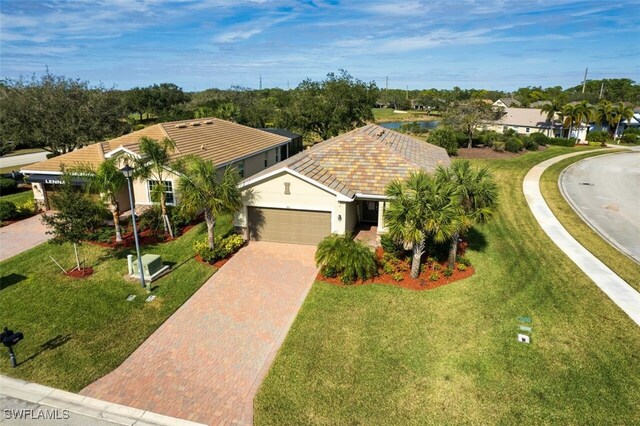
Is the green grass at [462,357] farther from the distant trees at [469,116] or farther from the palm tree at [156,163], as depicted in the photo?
the distant trees at [469,116]

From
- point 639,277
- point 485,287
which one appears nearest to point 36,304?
point 485,287

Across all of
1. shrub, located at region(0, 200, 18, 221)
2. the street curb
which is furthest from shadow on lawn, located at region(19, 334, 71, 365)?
shrub, located at region(0, 200, 18, 221)

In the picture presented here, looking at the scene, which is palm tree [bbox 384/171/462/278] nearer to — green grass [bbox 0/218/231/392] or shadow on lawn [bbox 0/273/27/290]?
green grass [bbox 0/218/231/392]

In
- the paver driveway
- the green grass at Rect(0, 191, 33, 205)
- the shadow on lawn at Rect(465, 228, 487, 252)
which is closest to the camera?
the paver driveway

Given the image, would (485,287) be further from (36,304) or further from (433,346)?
(36,304)

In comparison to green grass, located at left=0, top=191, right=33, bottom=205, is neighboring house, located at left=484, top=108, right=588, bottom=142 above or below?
above

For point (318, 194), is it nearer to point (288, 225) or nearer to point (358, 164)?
point (288, 225)

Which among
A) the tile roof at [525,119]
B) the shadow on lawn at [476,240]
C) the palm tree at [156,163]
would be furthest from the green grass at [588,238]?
the tile roof at [525,119]
